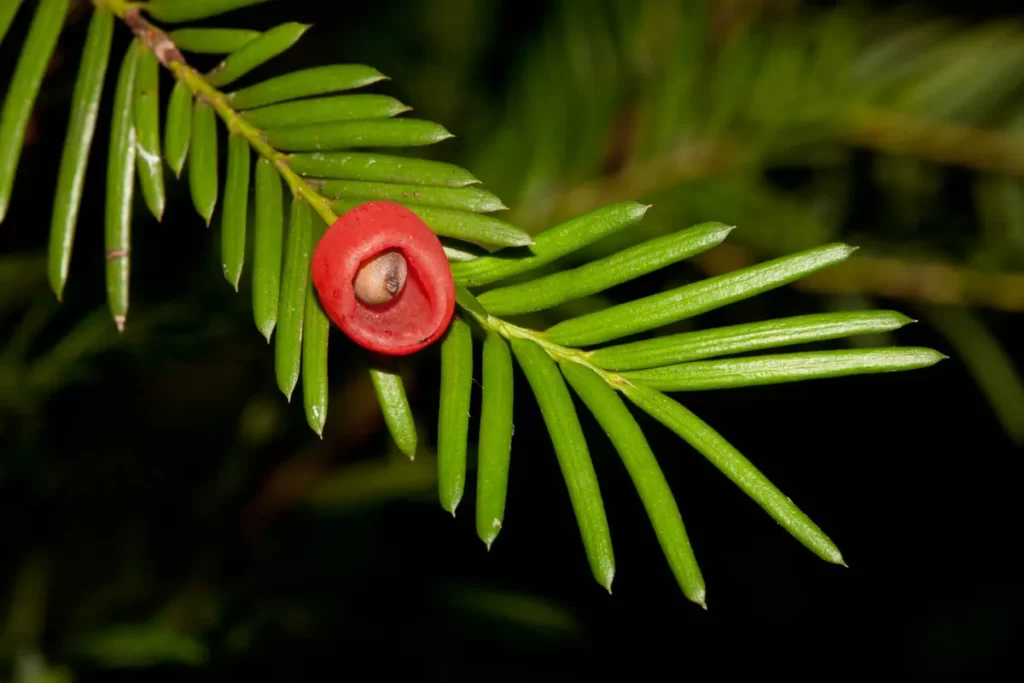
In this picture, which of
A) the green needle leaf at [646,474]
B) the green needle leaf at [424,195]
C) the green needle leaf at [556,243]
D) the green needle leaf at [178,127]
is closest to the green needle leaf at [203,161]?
the green needle leaf at [178,127]

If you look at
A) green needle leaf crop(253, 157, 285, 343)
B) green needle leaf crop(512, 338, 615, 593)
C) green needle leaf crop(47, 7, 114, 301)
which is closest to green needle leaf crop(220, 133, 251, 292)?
green needle leaf crop(253, 157, 285, 343)

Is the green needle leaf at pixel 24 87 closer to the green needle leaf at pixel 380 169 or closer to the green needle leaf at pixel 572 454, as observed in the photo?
the green needle leaf at pixel 380 169

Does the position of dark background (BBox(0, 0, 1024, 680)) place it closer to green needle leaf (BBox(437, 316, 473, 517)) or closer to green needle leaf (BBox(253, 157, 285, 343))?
green needle leaf (BBox(253, 157, 285, 343))

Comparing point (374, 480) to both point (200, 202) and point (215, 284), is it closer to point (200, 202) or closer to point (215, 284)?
point (215, 284)

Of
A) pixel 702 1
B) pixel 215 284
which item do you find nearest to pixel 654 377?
pixel 215 284

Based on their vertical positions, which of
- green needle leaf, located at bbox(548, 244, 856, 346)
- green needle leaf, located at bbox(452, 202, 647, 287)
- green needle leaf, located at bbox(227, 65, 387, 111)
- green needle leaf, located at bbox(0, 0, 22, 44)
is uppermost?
green needle leaf, located at bbox(0, 0, 22, 44)

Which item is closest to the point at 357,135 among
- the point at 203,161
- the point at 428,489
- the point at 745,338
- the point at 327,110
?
the point at 327,110
